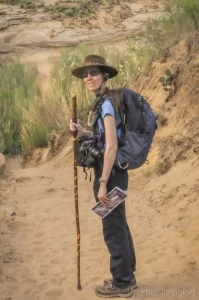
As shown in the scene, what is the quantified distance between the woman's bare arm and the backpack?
9cm

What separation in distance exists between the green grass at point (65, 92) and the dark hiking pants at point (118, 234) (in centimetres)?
462

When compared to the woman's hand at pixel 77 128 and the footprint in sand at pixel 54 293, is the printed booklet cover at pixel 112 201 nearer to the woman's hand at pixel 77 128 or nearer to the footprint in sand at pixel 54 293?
the woman's hand at pixel 77 128

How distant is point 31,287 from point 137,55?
646 cm

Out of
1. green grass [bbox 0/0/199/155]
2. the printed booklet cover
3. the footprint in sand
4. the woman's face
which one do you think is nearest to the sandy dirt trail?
the footprint in sand

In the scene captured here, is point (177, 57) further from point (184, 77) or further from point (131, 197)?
point (131, 197)

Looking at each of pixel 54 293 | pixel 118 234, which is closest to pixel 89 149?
pixel 118 234

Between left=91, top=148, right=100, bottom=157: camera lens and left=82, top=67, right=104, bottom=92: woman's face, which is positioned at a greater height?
left=82, top=67, right=104, bottom=92: woman's face

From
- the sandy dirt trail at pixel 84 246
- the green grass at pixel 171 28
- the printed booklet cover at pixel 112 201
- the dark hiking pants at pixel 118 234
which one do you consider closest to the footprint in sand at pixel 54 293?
the sandy dirt trail at pixel 84 246

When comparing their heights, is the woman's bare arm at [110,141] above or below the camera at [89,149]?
above

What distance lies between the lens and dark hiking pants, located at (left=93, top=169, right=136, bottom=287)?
3.67 meters

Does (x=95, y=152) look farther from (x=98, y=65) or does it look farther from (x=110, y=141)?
(x=98, y=65)

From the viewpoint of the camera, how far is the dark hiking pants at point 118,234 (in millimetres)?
3668

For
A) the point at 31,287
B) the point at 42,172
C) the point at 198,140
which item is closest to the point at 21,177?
the point at 42,172

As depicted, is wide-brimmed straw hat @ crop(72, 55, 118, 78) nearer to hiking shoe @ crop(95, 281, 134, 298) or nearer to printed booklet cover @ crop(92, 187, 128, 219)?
printed booklet cover @ crop(92, 187, 128, 219)
